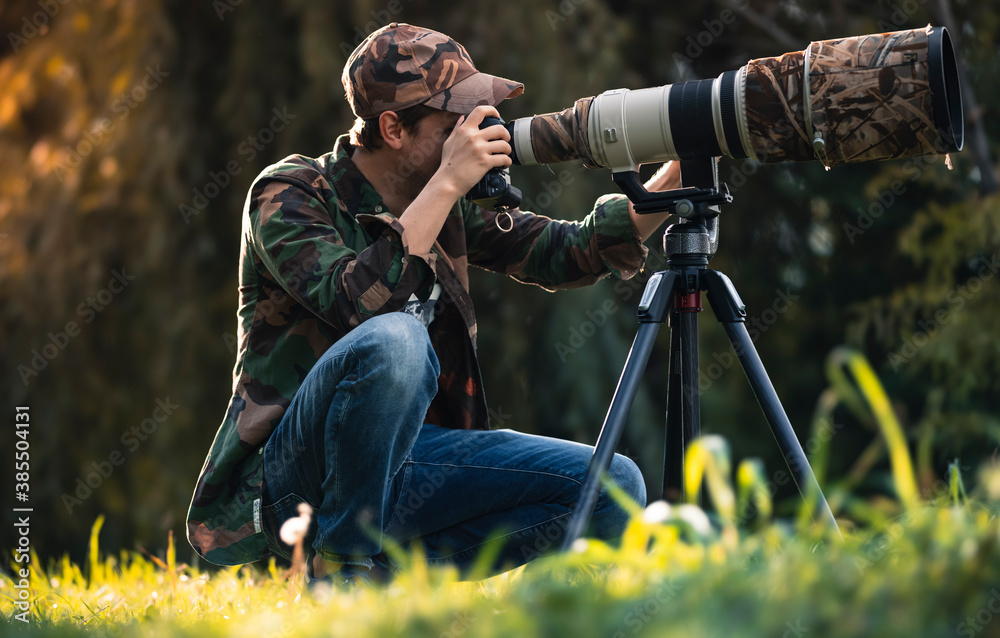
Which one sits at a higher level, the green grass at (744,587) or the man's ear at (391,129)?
the man's ear at (391,129)

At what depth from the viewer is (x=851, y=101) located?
159 centimetres

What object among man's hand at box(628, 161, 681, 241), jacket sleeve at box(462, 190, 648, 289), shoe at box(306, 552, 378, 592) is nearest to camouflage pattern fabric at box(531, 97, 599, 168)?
man's hand at box(628, 161, 681, 241)

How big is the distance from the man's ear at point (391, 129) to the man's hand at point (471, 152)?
18cm

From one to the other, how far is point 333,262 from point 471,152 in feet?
1.11

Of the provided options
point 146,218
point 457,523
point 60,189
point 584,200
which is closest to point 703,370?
point 584,200

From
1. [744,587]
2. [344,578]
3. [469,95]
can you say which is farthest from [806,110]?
[344,578]

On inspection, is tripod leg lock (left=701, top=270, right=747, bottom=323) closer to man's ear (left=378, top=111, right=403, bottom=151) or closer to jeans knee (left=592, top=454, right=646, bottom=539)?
jeans knee (left=592, top=454, right=646, bottom=539)

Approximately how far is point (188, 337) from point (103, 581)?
52.8 inches

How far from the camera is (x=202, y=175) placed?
3619 millimetres

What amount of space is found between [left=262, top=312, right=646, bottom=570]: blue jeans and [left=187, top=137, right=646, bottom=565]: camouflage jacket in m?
0.07

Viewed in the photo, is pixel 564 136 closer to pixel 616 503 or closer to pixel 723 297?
pixel 723 297

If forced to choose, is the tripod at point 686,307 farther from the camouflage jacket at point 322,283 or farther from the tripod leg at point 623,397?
the camouflage jacket at point 322,283

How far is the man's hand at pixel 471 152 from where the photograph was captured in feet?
5.96

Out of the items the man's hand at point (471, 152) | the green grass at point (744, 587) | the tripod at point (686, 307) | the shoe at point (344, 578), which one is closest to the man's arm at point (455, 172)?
the man's hand at point (471, 152)
